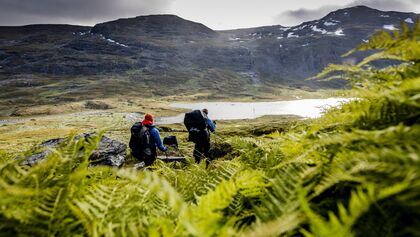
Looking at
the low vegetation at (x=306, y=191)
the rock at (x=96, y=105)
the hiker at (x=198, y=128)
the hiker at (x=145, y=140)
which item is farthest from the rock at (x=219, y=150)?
the rock at (x=96, y=105)

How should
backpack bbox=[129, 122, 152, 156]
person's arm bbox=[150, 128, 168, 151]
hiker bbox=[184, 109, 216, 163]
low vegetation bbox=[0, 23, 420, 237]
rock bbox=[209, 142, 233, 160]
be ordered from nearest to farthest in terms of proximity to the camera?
low vegetation bbox=[0, 23, 420, 237] → backpack bbox=[129, 122, 152, 156] → person's arm bbox=[150, 128, 168, 151] → hiker bbox=[184, 109, 216, 163] → rock bbox=[209, 142, 233, 160]

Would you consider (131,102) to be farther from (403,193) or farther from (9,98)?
(403,193)

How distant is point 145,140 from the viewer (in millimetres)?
11359

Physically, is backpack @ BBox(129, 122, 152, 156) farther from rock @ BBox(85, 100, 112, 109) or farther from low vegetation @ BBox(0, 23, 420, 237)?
rock @ BBox(85, 100, 112, 109)

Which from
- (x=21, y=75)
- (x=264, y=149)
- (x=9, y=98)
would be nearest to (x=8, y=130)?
(x=264, y=149)

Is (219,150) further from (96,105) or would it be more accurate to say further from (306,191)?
(96,105)

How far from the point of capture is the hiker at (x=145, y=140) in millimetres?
11375

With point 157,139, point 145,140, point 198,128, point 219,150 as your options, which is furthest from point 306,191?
point 219,150

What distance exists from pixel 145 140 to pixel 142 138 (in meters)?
0.12

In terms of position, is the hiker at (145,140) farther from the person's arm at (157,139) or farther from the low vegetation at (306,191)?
the low vegetation at (306,191)

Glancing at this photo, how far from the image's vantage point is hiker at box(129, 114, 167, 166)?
11.4 metres

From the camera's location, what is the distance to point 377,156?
3.21ft

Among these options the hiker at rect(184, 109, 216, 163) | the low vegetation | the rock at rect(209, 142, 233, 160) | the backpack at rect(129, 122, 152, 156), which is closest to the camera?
the low vegetation

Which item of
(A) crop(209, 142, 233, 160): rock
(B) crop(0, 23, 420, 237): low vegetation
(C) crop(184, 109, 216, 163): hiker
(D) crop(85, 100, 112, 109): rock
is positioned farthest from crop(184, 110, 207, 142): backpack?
(D) crop(85, 100, 112, 109): rock
